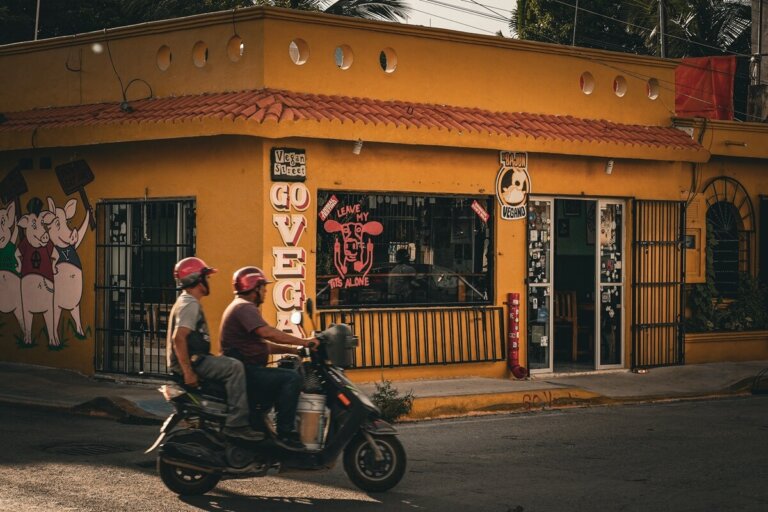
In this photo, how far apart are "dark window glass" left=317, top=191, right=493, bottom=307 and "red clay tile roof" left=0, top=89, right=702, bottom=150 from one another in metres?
1.03

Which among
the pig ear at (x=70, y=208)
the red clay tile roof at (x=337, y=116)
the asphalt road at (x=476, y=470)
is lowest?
the asphalt road at (x=476, y=470)

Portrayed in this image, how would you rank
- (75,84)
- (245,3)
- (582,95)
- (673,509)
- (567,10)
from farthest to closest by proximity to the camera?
(567,10)
(245,3)
(582,95)
(75,84)
(673,509)

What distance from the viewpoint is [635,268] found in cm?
1778

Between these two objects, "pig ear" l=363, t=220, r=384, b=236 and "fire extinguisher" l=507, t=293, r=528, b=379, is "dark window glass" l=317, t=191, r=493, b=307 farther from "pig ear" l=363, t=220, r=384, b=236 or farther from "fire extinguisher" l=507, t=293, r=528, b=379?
"fire extinguisher" l=507, t=293, r=528, b=379

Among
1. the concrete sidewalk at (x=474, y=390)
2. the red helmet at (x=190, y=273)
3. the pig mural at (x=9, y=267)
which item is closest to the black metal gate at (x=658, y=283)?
the concrete sidewalk at (x=474, y=390)

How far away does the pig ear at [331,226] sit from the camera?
1497cm

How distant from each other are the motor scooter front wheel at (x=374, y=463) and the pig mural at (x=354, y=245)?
6124 mm

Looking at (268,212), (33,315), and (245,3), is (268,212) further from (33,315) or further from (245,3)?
(245,3)

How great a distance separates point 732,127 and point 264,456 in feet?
41.0

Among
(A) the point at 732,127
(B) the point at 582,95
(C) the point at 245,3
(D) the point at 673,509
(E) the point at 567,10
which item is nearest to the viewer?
(D) the point at 673,509

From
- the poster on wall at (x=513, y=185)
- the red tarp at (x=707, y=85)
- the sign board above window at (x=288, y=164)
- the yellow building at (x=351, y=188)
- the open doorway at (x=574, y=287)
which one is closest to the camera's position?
the sign board above window at (x=288, y=164)

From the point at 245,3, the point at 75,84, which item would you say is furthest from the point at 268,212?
the point at 245,3

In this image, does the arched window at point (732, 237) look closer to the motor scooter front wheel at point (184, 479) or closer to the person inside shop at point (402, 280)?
the person inside shop at point (402, 280)

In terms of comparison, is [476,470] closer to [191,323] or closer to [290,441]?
[290,441]
